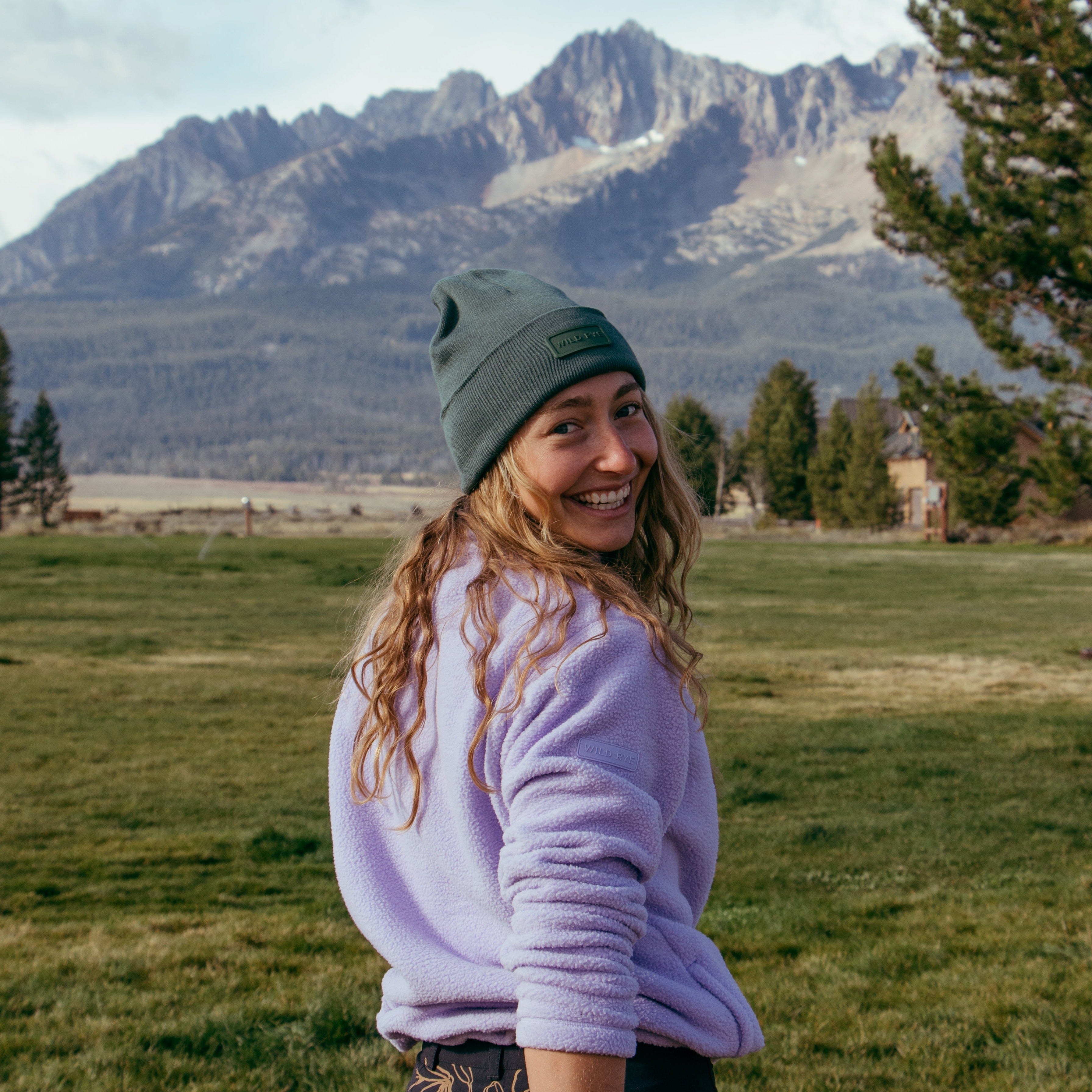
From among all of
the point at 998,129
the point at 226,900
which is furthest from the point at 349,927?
the point at 998,129

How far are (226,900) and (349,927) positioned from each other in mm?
973

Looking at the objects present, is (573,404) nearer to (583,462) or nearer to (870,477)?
(583,462)

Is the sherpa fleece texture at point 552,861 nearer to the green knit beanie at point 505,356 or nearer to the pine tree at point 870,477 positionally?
the green knit beanie at point 505,356

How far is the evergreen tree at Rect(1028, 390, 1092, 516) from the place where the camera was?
1141cm

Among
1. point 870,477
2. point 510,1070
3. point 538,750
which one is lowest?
point 510,1070

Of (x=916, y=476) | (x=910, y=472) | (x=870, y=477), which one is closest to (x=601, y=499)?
(x=870, y=477)

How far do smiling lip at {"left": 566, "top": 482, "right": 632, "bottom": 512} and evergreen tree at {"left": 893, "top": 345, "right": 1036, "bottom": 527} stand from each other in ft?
35.6

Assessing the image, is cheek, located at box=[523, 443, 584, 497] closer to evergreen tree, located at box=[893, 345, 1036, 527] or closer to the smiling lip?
the smiling lip

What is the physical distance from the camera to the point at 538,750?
1.43 meters

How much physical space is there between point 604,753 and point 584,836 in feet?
0.33

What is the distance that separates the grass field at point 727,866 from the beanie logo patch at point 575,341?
8.09 feet

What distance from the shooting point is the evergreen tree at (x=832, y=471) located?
56188 mm

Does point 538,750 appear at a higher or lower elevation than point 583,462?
lower

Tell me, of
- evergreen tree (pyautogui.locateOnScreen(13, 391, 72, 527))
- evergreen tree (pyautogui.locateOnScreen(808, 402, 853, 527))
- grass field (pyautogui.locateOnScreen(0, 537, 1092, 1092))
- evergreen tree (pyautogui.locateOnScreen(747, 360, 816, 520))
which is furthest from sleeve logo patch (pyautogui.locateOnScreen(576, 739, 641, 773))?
evergreen tree (pyautogui.locateOnScreen(13, 391, 72, 527))
